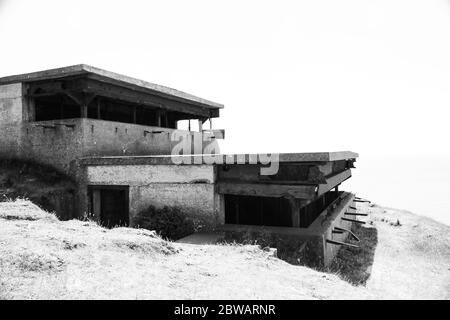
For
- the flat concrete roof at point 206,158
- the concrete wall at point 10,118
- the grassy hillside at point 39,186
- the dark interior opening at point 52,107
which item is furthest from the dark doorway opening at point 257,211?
the concrete wall at point 10,118

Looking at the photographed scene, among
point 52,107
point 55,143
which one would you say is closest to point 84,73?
point 55,143

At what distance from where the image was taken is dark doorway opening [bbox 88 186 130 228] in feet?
34.9

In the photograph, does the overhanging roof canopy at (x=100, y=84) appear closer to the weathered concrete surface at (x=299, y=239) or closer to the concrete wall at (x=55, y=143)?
the concrete wall at (x=55, y=143)

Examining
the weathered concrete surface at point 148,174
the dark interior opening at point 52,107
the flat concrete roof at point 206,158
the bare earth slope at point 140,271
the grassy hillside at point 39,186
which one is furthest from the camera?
the dark interior opening at point 52,107

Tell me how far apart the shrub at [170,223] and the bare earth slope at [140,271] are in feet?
4.87

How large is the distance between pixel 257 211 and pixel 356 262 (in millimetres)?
3321

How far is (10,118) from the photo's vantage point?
12.0 m

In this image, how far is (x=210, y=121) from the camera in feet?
65.1

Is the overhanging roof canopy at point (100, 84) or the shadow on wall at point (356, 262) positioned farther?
the overhanging roof canopy at point (100, 84)

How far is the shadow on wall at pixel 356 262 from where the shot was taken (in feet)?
26.3

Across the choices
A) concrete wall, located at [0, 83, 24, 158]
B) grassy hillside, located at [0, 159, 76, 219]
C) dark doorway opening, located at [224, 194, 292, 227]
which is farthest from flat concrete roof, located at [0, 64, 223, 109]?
dark doorway opening, located at [224, 194, 292, 227]

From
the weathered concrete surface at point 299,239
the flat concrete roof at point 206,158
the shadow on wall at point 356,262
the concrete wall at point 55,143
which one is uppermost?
the concrete wall at point 55,143

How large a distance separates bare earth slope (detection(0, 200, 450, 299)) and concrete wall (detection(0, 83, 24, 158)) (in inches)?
180

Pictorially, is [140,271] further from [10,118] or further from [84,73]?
[10,118]
